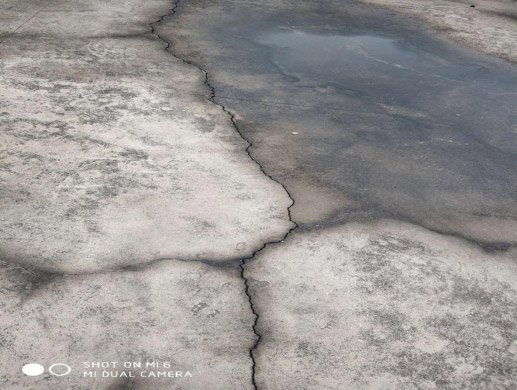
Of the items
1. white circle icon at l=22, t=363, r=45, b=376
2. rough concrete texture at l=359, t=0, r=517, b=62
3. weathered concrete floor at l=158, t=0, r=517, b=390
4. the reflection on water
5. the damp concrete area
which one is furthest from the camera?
rough concrete texture at l=359, t=0, r=517, b=62

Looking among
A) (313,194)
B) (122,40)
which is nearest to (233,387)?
(313,194)

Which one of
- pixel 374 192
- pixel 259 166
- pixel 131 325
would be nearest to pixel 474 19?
pixel 374 192

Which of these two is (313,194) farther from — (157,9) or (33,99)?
(157,9)

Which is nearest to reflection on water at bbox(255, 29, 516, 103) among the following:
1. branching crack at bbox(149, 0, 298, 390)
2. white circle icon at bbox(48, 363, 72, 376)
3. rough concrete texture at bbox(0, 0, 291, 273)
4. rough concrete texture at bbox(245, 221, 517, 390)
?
branching crack at bbox(149, 0, 298, 390)

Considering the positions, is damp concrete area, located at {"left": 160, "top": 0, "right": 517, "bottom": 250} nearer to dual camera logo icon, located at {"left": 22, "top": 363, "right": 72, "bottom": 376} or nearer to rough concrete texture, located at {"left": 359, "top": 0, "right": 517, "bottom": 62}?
rough concrete texture, located at {"left": 359, "top": 0, "right": 517, "bottom": 62}

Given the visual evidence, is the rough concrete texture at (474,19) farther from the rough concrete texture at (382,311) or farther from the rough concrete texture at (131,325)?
the rough concrete texture at (131,325)

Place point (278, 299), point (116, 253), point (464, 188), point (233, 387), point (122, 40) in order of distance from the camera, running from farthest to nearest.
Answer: point (122, 40) < point (464, 188) < point (116, 253) < point (278, 299) < point (233, 387)
